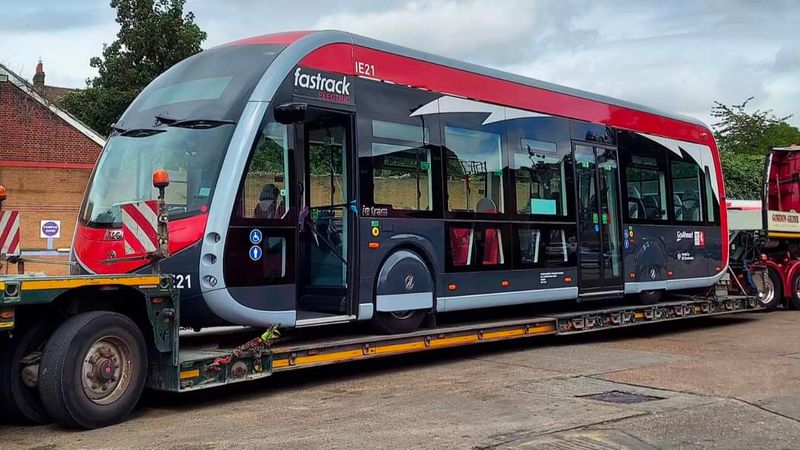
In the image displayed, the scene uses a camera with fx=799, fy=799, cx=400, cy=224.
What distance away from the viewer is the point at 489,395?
782 centimetres

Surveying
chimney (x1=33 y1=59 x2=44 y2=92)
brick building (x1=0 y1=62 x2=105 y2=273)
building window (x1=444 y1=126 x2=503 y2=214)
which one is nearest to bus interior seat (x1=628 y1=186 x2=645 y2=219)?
building window (x1=444 y1=126 x2=503 y2=214)

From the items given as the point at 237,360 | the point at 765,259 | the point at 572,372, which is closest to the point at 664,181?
the point at 765,259

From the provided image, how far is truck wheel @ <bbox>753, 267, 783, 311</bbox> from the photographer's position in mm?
16158

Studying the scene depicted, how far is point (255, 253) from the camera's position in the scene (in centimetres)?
767

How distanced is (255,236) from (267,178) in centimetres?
60

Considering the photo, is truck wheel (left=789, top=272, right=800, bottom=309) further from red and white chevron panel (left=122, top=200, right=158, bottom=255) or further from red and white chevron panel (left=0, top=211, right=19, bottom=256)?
red and white chevron panel (left=0, top=211, right=19, bottom=256)

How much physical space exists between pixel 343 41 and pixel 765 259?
11203 mm

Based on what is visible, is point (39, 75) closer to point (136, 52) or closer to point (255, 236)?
point (136, 52)

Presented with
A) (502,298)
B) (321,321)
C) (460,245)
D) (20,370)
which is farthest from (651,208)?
(20,370)

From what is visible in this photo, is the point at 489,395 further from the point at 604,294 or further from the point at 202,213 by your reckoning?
the point at 604,294

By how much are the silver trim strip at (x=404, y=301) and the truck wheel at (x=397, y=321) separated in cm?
11

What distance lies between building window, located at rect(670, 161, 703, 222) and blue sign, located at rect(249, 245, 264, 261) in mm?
8469

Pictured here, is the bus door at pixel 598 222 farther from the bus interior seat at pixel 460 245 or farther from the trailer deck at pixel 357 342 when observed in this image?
the bus interior seat at pixel 460 245

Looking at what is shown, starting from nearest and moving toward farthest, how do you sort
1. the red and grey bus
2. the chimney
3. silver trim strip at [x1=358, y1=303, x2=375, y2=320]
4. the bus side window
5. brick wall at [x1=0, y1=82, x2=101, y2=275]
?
the red and grey bus < silver trim strip at [x1=358, y1=303, x2=375, y2=320] < the bus side window < brick wall at [x1=0, y1=82, x2=101, y2=275] < the chimney
